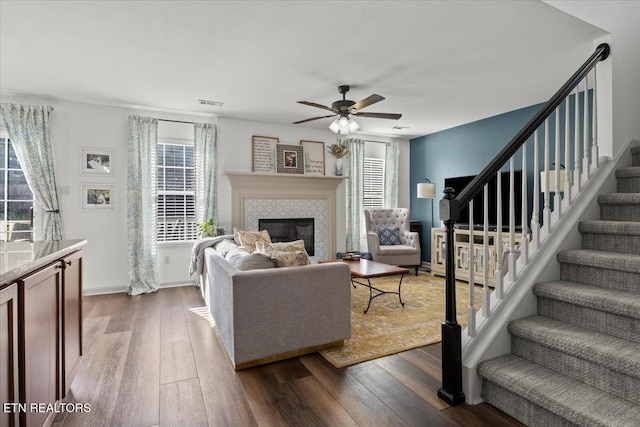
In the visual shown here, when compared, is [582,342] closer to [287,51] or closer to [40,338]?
[40,338]

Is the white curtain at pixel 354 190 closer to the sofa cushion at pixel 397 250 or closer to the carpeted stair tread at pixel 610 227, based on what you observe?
the sofa cushion at pixel 397 250

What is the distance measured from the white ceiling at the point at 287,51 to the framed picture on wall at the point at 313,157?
4.59 ft

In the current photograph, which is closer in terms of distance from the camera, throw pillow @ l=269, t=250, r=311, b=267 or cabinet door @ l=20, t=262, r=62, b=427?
cabinet door @ l=20, t=262, r=62, b=427

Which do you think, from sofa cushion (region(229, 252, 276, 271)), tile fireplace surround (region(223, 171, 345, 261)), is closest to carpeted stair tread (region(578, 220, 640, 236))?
sofa cushion (region(229, 252, 276, 271))

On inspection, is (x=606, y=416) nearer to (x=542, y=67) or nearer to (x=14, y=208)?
(x=542, y=67)

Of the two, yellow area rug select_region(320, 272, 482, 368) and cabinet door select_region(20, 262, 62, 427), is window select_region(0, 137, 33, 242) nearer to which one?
cabinet door select_region(20, 262, 62, 427)

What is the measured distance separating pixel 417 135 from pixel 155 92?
472 centimetres

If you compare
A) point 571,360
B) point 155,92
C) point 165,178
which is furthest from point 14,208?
point 571,360

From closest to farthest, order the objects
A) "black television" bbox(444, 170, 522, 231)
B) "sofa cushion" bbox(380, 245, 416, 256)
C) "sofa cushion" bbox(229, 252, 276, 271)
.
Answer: "sofa cushion" bbox(229, 252, 276, 271), "black television" bbox(444, 170, 522, 231), "sofa cushion" bbox(380, 245, 416, 256)

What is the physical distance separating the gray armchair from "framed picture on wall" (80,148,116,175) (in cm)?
400

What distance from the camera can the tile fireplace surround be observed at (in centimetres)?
545

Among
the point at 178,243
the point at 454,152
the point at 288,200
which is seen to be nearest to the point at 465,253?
the point at 454,152

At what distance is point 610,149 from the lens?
8.14 feet

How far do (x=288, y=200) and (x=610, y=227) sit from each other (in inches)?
175
